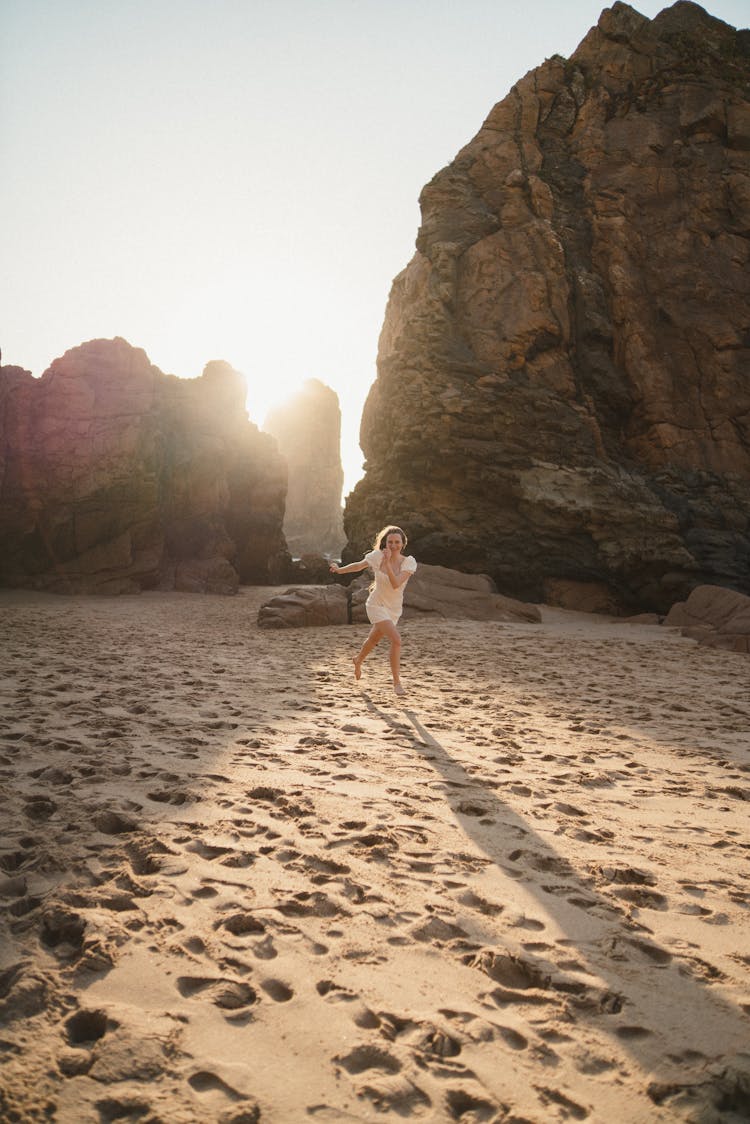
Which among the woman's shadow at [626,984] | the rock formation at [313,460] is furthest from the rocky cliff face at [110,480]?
the rock formation at [313,460]

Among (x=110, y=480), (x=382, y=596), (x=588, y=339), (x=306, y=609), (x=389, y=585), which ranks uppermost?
(x=588, y=339)

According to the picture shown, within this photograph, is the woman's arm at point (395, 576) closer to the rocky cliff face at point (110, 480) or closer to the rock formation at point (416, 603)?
the rock formation at point (416, 603)

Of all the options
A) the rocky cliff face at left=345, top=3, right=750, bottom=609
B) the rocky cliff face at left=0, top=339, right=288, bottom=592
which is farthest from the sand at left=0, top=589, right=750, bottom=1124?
the rocky cliff face at left=0, top=339, right=288, bottom=592

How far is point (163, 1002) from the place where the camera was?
2.08 m

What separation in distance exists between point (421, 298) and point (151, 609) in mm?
13800

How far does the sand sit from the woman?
1662mm

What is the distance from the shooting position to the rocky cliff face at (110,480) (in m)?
21.3

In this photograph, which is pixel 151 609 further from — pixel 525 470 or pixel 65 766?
pixel 65 766

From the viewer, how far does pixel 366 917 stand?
8.65 feet

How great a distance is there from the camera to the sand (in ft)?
5.92

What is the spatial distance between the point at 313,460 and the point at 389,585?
78.1 metres

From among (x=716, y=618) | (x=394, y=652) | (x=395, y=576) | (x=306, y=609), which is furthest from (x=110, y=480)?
(x=716, y=618)

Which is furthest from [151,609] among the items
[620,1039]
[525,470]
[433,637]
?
[620,1039]

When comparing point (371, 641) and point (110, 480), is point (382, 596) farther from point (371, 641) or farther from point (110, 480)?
point (110, 480)
